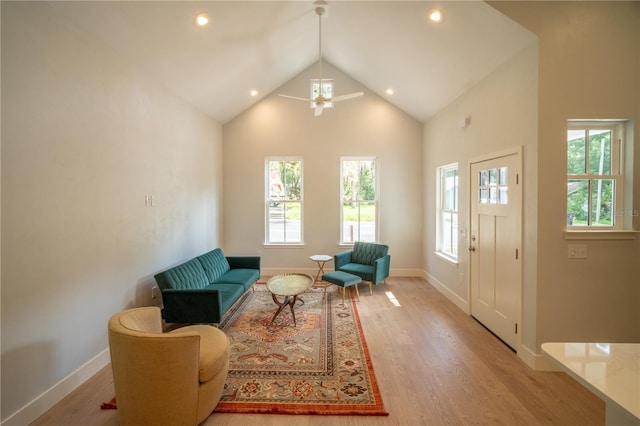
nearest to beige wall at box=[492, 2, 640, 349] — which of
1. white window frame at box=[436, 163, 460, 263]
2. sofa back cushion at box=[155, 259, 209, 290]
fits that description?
white window frame at box=[436, 163, 460, 263]

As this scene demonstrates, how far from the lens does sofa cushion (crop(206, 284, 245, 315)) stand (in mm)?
3304

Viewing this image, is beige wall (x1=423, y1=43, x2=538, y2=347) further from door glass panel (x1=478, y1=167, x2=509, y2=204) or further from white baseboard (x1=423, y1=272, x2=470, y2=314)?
door glass panel (x1=478, y1=167, x2=509, y2=204)

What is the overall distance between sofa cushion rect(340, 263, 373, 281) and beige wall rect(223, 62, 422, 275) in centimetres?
83

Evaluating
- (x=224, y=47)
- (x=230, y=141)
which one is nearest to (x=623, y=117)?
(x=224, y=47)

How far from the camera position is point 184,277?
3.46 m

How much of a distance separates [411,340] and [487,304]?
1098 mm

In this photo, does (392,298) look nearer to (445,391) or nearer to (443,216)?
(443,216)

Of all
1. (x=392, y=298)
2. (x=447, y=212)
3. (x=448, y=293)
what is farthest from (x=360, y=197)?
(x=448, y=293)

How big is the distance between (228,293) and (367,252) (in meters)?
2.65

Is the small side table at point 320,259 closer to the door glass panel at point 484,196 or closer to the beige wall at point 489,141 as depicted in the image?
the beige wall at point 489,141

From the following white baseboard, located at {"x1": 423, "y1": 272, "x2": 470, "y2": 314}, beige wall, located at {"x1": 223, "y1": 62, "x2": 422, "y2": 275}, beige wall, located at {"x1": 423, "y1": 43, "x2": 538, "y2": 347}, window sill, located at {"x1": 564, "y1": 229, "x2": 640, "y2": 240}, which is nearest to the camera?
window sill, located at {"x1": 564, "y1": 229, "x2": 640, "y2": 240}

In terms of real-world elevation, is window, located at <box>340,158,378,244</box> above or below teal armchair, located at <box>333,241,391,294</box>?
above

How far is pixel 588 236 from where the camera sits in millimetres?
2590

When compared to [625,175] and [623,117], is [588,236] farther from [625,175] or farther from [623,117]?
[623,117]
